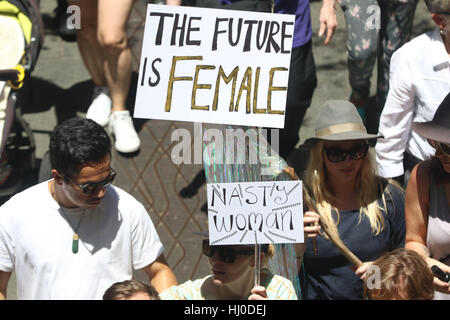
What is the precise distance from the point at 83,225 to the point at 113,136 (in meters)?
1.97

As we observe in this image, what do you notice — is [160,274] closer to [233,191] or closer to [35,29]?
[233,191]

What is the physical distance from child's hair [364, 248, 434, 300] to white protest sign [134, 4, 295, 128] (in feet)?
2.13

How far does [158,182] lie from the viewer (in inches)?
191

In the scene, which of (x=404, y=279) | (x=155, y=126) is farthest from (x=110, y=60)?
(x=404, y=279)

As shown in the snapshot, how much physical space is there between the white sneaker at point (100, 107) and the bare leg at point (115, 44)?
18 cm

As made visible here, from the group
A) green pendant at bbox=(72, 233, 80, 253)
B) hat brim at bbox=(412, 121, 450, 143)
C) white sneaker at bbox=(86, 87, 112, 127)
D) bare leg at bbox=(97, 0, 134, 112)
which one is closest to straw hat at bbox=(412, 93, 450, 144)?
hat brim at bbox=(412, 121, 450, 143)

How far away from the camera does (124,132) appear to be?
4.86 meters

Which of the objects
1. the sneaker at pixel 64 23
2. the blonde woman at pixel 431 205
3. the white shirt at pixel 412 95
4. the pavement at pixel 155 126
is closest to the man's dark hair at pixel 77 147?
the blonde woman at pixel 431 205

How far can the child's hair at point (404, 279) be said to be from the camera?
271cm

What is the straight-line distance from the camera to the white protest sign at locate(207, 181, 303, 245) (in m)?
2.87

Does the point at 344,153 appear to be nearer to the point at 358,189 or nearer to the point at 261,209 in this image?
the point at 358,189
